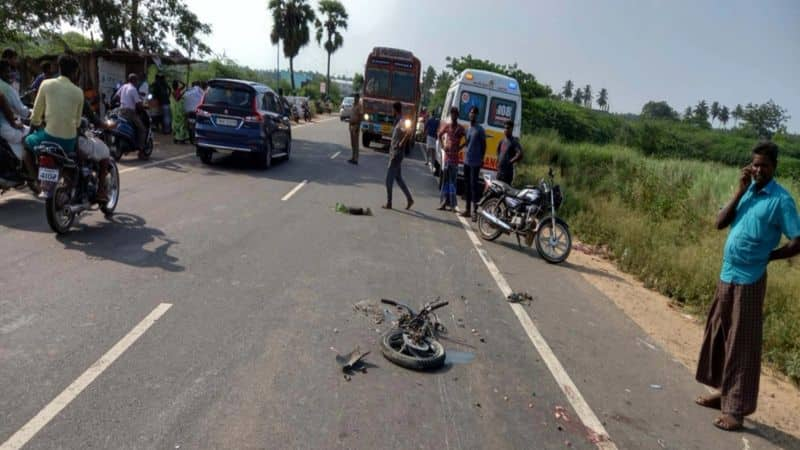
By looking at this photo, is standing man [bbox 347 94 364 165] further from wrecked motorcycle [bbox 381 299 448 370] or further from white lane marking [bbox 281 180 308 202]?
wrecked motorcycle [bbox 381 299 448 370]

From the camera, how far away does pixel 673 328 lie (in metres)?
6.75

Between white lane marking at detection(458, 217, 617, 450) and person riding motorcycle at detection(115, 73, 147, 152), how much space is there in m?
9.85

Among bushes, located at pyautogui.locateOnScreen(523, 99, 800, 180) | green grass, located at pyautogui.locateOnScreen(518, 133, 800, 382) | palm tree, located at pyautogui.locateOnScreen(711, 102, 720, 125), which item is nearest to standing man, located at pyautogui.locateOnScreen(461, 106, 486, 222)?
green grass, located at pyautogui.locateOnScreen(518, 133, 800, 382)

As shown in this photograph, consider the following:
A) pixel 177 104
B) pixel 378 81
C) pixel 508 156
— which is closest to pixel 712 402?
pixel 508 156

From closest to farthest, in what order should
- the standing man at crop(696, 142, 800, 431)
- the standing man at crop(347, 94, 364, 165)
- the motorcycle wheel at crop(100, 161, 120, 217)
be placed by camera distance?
the standing man at crop(696, 142, 800, 431) → the motorcycle wheel at crop(100, 161, 120, 217) → the standing man at crop(347, 94, 364, 165)

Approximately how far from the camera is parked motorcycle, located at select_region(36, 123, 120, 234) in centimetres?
698

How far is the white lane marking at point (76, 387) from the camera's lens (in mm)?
3244

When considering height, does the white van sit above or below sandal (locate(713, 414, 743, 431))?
above

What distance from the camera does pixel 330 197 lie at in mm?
11969

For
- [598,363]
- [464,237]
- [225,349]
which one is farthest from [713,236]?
[225,349]

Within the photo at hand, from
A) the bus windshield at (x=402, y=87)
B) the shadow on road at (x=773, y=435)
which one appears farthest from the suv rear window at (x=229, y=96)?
the shadow on road at (x=773, y=435)

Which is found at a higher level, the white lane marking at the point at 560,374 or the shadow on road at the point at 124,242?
the shadow on road at the point at 124,242

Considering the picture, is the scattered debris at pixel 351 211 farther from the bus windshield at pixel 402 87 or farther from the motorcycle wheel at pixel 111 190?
Result: the bus windshield at pixel 402 87

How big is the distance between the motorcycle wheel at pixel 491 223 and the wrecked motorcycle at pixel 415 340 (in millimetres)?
4365
